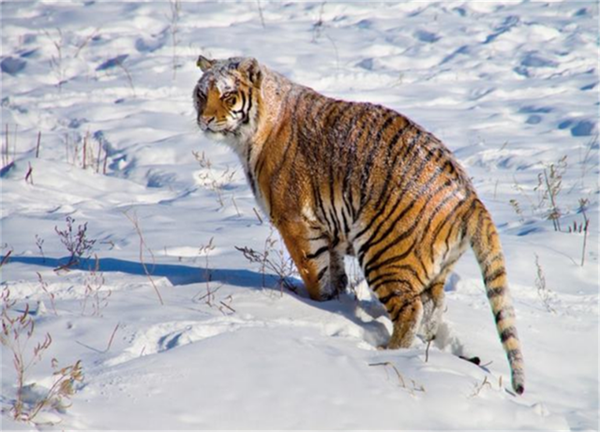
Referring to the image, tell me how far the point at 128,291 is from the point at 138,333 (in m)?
1.03

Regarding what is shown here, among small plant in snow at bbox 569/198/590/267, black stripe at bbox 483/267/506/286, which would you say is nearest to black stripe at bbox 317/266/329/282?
black stripe at bbox 483/267/506/286

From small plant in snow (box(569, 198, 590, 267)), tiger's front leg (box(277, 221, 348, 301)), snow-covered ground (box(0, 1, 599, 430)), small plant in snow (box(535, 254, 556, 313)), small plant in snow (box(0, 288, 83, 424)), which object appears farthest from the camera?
small plant in snow (box(569, 198, 590, 267))

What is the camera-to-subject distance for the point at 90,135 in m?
10.4

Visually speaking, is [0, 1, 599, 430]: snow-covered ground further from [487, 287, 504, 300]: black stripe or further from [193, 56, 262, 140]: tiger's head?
→ [193, 56, 262, 140]: tiger's head

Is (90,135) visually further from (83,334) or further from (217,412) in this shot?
(217,412)

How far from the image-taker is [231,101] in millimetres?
5605

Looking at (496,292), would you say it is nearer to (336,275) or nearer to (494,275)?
(494,275)

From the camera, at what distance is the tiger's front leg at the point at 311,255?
5414 millimetres

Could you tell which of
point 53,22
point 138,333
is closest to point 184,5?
point 53,22

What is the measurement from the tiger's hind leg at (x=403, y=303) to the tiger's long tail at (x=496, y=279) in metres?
0.42

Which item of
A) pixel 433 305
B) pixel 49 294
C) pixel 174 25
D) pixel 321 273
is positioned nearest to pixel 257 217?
pixel 321 273

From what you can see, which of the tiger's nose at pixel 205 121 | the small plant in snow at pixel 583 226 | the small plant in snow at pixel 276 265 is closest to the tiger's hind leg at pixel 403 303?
the small plant in snow at pixel 276 265

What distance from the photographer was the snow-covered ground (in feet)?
12.7

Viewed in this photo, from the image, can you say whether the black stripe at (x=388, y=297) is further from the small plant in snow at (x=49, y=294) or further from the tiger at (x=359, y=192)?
the small plant in snow at (x=49, y=294)
